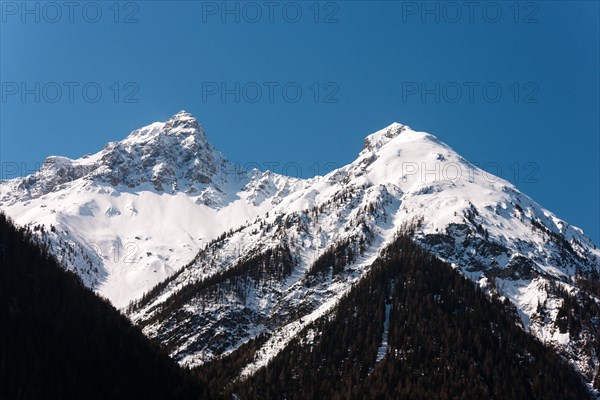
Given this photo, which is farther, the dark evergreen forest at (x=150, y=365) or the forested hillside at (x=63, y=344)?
the dark evergreen forest at (x=150, y=365)

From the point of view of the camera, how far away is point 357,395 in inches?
6786

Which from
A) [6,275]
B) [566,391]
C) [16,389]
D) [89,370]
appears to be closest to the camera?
[16,389]

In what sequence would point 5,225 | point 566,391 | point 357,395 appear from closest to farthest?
1. point 5,225
2. point 357,395
3. point 566,391

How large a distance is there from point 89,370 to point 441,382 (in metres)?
96.7

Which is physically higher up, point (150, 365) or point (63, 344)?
point (63, 344)

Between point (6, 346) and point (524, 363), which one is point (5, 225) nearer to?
point (6, 346)

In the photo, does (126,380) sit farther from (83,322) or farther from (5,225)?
(5,225)

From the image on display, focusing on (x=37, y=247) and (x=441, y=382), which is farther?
(x=441, y=382)

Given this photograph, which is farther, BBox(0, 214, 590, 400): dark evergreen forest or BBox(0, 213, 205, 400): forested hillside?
BBox(0, 214, 590, 400): dark evergreen forest

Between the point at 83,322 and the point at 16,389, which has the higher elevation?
the point at 83,322

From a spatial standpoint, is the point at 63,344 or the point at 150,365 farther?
the point at 150,365

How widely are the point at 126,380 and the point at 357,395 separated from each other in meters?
63.4

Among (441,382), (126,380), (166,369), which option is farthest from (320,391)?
(126,380)

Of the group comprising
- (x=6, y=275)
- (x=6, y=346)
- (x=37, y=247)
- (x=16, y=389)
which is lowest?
(x=16, y=389)
